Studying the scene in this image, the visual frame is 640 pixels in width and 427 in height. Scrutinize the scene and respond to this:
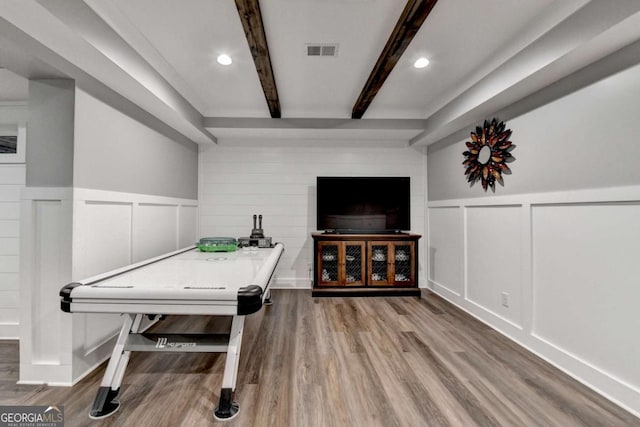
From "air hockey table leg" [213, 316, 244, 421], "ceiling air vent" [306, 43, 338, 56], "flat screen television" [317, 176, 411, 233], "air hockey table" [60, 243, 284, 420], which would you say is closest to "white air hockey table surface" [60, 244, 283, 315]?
"air hockey table" [60, 243, 284, 420]

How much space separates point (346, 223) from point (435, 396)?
2.43m

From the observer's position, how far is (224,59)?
2311 millimetres

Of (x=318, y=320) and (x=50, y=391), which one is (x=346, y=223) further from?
(x=50, y=391)

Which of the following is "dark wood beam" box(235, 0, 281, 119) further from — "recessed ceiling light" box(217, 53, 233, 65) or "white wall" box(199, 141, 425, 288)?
"white wall" box(199, 141, 425, 288)

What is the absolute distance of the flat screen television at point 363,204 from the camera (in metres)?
3.85

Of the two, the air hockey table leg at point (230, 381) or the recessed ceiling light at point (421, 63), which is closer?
the air hockey table leg at point (230, 381)

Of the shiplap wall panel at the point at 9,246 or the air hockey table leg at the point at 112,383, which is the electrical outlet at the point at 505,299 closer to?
the air hockey table leg at the point at 112,383

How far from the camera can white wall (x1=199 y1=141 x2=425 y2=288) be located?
398cm

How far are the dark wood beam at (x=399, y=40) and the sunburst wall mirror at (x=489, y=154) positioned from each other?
1.18 m

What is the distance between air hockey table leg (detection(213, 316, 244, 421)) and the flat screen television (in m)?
2.38

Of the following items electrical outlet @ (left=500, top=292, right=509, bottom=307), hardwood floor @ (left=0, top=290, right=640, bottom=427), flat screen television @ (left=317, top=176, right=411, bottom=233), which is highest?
flat screen television @ (left=317, top=176, right=411, bottom=233)

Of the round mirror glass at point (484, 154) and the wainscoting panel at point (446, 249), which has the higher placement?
the round mirror glass at point (484, 154)

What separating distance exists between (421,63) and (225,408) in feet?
9.44

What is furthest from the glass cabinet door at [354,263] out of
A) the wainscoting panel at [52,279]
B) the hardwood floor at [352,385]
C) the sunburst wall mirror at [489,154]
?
the wainscoting panel at [52,279]
